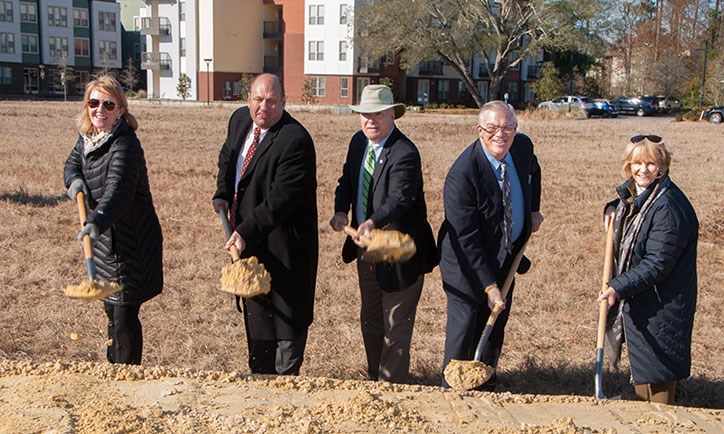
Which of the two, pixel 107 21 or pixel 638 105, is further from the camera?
pixel 107 21

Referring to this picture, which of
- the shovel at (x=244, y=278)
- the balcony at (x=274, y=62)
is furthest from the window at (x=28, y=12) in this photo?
the shovel at (x=244, y=278)

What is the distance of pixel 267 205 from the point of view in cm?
424

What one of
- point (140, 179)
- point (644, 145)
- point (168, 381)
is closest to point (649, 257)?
point (644, 145)

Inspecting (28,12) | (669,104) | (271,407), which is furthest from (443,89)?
(271,407)

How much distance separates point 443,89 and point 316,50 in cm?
1112

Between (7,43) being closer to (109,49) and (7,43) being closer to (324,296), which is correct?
(109,49)

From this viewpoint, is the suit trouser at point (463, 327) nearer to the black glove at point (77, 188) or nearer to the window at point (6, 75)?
the black glove at point (77, 188)

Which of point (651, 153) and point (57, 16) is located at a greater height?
point (57, 16)

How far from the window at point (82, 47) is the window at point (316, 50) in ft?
88.5

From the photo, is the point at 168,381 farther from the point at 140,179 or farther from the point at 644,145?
the point at 644,145

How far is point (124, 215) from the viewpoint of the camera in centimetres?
422

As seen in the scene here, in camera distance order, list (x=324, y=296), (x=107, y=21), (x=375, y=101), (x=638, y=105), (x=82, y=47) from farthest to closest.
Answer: (x=107, y=21)
(x=82, y=47)
(x=638, y=105)
(x=324, y=296)
(x=375, y=101)

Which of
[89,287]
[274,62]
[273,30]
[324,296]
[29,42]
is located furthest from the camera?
[29,42]

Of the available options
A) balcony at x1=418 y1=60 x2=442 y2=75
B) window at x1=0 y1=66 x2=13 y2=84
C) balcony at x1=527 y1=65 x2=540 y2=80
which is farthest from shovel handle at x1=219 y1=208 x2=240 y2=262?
window at x1=0 y1=66 x2=13 y2=84
